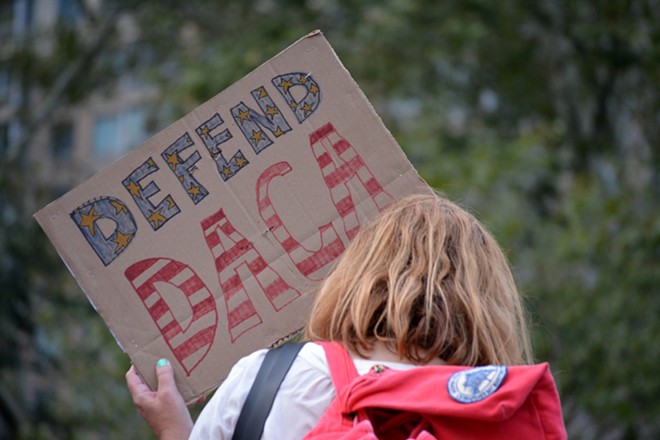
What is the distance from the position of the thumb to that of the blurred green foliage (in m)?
5.21

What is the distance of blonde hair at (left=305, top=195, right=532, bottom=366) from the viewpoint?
197 centimetres

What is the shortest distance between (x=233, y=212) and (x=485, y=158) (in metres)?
7.29

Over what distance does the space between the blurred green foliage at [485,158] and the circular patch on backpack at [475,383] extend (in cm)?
557

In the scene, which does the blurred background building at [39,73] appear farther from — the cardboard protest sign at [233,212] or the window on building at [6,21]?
the cardboard protest sign at [233,212]

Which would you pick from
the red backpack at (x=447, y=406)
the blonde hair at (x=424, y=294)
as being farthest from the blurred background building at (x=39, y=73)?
the red backpack at (x=447, y=406)

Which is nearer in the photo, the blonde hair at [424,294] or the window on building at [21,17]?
the blonde hair at [424,294]

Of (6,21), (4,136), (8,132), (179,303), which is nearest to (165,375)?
(179,303)

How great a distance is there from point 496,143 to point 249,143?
8557 millimetres

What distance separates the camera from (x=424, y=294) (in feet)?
6.57

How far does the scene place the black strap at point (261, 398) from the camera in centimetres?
196

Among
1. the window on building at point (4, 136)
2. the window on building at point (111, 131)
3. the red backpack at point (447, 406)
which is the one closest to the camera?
the red backpack at point (447, 406)

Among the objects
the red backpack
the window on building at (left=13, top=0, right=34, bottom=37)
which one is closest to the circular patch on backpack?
the red backpack

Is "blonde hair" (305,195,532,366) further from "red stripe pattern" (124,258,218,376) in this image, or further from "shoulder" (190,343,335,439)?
"red stripe pattern" (124,258,218,376)

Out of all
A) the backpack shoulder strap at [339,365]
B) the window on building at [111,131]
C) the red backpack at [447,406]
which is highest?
the window on building at [111,131]
